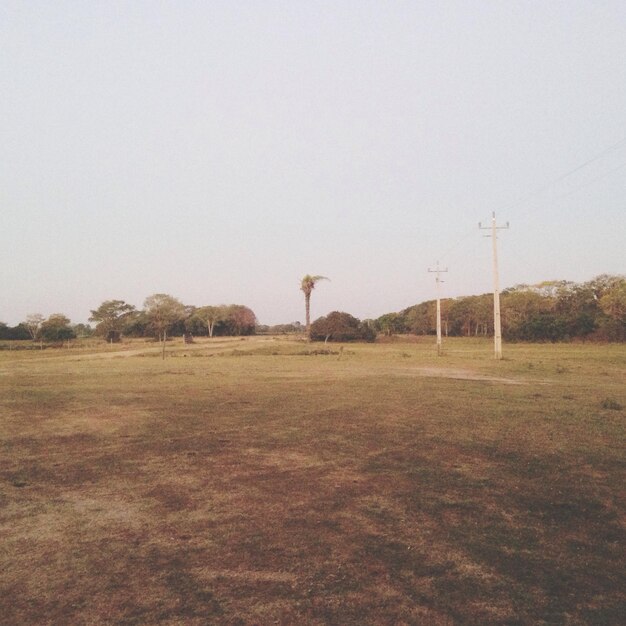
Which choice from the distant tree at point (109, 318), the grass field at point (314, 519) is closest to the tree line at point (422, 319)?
the distant tree at point (109, 318)

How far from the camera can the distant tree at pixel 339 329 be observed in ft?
211

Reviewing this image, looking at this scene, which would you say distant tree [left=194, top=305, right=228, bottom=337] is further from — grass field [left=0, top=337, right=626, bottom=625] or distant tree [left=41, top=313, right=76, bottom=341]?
grass field [left=0, top=337, right=626, bottom=625]

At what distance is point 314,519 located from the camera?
447 cm

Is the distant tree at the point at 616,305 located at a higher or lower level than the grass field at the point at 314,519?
higher

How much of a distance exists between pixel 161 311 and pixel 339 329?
36621 mm

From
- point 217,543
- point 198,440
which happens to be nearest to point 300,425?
point 198,440

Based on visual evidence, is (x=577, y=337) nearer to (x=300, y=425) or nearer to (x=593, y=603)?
(x=300, y=425)

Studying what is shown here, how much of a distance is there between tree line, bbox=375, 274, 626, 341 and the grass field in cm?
5301

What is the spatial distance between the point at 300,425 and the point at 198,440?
7.02ft

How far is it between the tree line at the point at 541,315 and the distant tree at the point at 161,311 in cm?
4053

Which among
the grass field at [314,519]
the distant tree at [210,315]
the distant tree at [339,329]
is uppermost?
the distant tree at [210,315]

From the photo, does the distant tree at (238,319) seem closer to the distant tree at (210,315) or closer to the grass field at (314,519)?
the distant tree at (210,315)

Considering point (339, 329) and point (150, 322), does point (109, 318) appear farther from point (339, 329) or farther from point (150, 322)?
point (339, 329)

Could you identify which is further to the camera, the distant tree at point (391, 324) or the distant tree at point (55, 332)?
the distant tree at point (391, 324)
